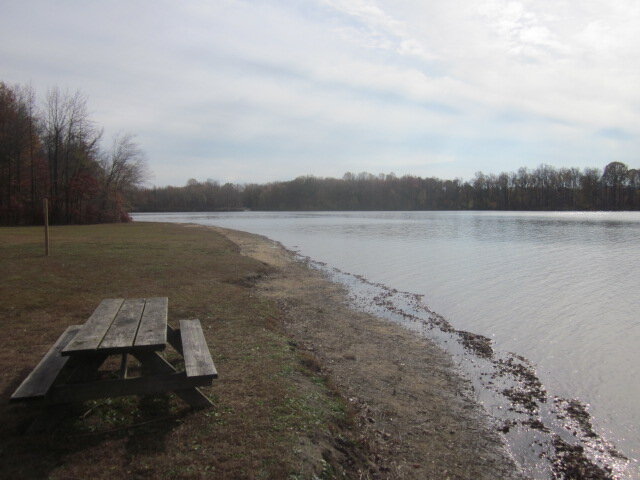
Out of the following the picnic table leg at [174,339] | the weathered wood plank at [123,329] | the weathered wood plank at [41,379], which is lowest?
the picnic table leg at [174,339]

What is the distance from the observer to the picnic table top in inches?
139

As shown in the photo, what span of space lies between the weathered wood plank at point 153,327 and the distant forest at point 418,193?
4006 inches

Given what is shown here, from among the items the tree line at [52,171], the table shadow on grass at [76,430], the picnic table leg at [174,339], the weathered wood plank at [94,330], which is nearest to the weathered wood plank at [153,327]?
the weathered wood plank at [94,330]

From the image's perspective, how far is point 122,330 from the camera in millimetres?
3980

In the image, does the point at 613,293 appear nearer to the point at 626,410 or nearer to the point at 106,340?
the point at 626,410

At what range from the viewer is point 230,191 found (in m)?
160

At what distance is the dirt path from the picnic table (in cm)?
191

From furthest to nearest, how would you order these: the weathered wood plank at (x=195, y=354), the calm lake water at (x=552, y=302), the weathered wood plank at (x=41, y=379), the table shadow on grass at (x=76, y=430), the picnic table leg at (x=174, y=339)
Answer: the calm lake water at (x=552, y=302) < the picnic table leg at (x=174, y=339) < the weathered wood plank at (x=195, y=354) < the weathered wood plank at (x=41, y=379) < the table shadow on grass at (x=76, y=430)

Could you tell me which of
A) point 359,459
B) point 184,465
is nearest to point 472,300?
point 359,459

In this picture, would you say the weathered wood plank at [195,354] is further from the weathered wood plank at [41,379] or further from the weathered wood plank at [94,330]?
the weathered wood plank at [41,379]

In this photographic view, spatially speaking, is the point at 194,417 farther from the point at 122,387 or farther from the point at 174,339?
the point at 174,339

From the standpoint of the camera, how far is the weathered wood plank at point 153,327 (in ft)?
12.0

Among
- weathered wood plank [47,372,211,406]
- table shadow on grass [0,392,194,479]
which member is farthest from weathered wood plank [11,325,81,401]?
table shadow on grass [0,392,194,479]

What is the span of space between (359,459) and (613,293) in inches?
489
